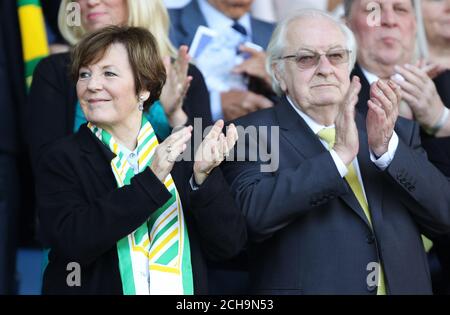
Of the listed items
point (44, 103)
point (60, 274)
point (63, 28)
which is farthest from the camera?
point (63, 28)

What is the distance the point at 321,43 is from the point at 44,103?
3.91 feet

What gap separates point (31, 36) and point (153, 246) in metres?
1.65

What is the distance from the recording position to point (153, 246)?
3.73 metres

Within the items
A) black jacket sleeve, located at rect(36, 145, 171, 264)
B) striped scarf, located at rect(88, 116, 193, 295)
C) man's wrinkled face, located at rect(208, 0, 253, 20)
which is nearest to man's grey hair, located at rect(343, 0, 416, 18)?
man's wrinkled face, located at rect(208, 0, 253, 20)

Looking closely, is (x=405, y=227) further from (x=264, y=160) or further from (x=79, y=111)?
(x=79, y=111)

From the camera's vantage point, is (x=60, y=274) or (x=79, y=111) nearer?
(x=60, y=274)

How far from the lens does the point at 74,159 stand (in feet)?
12.3

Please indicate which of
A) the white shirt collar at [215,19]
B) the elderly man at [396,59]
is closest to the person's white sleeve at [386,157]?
the elderly man at [396,59]

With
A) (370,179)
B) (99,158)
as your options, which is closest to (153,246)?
(99,158)

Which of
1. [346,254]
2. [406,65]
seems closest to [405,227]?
[346,254]

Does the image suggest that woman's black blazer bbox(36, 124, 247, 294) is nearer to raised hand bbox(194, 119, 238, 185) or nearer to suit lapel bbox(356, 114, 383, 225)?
raised hand bbox(194, 119, 238, 185)

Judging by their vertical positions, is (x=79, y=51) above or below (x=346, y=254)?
above

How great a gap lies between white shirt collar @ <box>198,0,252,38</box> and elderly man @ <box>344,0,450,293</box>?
1.91 ft

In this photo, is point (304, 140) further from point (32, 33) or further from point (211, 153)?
point (32, 33)
